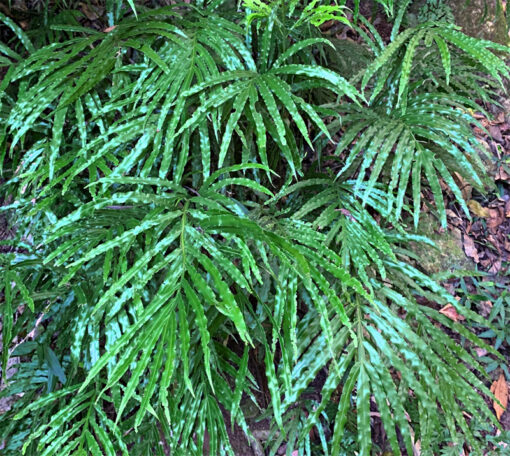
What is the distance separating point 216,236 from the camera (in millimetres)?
1035

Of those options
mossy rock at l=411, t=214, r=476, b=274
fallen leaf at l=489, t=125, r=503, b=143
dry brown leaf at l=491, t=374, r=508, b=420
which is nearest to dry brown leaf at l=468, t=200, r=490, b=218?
mossy rock at l=411, t=214, r=476, b=274

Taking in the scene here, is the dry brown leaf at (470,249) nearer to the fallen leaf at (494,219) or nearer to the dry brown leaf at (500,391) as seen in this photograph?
the fallen leaf at (494,219)

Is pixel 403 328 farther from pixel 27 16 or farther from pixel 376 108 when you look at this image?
pixel 27 16

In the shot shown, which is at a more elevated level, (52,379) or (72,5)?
(72,5)

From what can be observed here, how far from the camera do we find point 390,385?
77 cm

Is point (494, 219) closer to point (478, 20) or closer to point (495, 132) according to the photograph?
point (495, 132)

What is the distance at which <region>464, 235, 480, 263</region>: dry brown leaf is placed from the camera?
4.91ft

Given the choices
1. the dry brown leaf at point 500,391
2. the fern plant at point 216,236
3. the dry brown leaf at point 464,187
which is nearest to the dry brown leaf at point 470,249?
the dry brown leaf at point 464,187

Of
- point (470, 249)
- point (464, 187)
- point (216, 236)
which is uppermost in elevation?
point (216, 236)

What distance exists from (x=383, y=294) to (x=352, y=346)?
13 centimetres

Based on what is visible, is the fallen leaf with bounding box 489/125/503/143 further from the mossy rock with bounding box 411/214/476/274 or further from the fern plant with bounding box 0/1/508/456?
the fern plant with bounding box 0/1/508/456

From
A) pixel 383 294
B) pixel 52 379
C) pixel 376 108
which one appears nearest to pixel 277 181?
pixel 376 108

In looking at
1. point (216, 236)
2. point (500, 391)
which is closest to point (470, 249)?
point (500, 391)

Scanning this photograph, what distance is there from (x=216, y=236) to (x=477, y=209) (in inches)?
42.1
